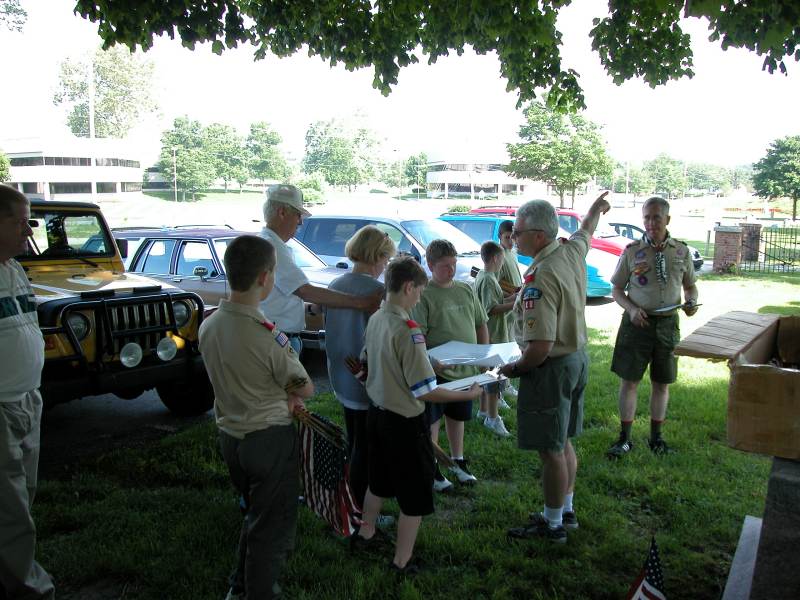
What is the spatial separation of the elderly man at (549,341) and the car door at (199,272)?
5.41 meters

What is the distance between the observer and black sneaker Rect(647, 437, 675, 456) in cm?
488

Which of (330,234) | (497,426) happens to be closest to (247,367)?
(497,426)

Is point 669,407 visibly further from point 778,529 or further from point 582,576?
point 778,529

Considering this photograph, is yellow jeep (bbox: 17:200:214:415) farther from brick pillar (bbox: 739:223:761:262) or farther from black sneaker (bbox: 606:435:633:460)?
brick pillar (bbox: 739:223:761:262)

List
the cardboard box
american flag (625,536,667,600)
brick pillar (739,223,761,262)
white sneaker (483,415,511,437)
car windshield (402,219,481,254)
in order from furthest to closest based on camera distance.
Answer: brick pillar (739,223,761,262)
car windshield (402,219,481,254)
white sneaker (483,415,511,437)
american flag (625,536,667,600)
the cardboard box

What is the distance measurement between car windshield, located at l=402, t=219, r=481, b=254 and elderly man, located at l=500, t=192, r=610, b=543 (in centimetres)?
634

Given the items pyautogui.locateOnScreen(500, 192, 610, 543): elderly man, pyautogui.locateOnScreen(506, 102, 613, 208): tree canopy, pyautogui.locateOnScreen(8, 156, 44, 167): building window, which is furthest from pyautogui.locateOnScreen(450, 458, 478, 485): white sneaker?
pyautogui.locateOnScreen(8, 156, 44, 167): building window

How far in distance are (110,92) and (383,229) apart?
231 feet

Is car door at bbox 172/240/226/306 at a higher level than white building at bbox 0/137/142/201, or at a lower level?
lower

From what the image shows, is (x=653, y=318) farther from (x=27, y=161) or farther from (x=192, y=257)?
(x=27, y=161)

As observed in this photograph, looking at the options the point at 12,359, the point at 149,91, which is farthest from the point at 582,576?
the point at 149,91

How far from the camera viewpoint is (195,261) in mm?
8367

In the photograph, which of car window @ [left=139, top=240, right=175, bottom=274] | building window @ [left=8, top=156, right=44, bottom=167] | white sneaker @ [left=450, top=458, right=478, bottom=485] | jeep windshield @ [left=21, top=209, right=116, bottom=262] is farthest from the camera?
building window @ [left=8, top=156, right=44, bottom=167]

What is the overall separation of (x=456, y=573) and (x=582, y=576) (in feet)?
2.14
